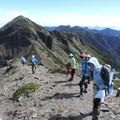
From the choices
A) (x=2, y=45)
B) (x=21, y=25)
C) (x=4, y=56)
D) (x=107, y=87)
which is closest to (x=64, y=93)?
(x=107, y=87)

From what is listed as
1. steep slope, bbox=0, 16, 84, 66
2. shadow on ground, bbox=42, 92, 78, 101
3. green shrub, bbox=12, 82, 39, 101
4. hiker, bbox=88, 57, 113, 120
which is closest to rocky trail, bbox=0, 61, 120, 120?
shadow on ground, bbox=42, 92, 78, 101

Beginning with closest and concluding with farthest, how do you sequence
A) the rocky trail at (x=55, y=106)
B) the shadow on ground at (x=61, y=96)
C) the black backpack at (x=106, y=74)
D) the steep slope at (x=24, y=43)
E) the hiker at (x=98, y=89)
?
the black backpack at (x=106, y=74), the hiker at (x=98, y=89), the rocky trail at (x=55, y=106), the shadow on ground at (x=61, y=96), the steep slope at (x=24, y=43)

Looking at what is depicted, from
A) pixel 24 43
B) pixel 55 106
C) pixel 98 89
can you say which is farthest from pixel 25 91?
pixel 24 43

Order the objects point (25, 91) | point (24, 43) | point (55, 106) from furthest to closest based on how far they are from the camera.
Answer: point (24, 43) < point (25, 91) < point (55, 106)

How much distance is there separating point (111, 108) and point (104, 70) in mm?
4159

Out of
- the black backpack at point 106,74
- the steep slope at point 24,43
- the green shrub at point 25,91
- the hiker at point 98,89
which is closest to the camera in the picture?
the black backpack at point 106,74

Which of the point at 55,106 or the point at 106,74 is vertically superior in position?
the point at 106,74

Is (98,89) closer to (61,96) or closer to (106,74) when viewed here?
(106,74)

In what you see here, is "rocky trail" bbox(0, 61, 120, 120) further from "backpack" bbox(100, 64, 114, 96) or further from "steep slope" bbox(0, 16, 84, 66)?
"steep slope" bbox(0, 16, 84, 66)

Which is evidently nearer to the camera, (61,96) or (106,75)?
(106,75)

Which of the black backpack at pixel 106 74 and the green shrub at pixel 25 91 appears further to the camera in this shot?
the green shrub at pixel 25 91

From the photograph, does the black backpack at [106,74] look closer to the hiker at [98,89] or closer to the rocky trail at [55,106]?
the hiker at [98,89]

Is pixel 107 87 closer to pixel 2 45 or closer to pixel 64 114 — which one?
pixel 64 114

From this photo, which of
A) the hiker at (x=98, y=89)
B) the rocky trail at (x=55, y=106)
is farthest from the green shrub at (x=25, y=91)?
the hiker at (x=98, y=89)
